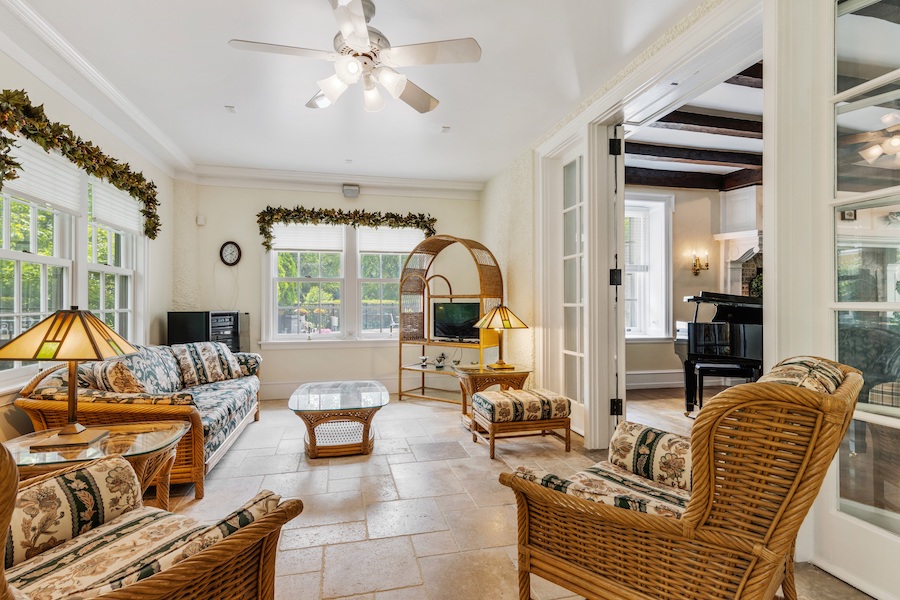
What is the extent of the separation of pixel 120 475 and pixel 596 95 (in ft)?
11.5

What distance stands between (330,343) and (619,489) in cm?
448

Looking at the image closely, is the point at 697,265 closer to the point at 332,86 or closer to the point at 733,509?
the point at 332,86

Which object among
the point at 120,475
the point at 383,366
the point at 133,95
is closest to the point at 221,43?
the point at 133,95

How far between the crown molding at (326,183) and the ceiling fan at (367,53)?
9.97 ft

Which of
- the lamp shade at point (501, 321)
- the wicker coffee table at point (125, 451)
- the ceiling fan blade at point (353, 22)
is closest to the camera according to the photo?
the wicker coffee table at point (125, 451)

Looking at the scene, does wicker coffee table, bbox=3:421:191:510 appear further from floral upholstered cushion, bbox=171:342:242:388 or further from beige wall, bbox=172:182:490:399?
beige wall, bbox=172:182:490:399

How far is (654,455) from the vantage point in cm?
183

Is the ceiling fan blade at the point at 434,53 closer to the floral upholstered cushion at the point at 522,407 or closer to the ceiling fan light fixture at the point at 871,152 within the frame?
the ceiling fan light fixture at the point at 871,152

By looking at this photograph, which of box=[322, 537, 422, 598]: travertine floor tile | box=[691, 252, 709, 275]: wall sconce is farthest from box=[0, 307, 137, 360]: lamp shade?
box=[691, 252, 709, 275]: wall sconce

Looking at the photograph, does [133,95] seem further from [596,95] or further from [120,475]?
[596,95]

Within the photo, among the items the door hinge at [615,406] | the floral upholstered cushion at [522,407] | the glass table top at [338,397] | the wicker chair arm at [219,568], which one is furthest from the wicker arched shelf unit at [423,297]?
the wicker chair arm at [219,568]

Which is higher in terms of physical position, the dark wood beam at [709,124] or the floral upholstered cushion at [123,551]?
the dark wood beam at [709,124]

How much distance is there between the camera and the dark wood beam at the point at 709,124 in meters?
3.98

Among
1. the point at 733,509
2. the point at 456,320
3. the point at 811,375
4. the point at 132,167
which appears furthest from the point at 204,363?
the point at 811,375
